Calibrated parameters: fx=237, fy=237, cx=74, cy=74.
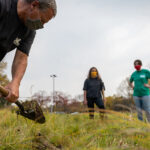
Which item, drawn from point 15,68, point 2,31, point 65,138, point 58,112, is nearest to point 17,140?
point 65,138

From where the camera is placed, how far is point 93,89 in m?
6.25

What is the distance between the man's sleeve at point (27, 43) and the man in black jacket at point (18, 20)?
0.31 ft

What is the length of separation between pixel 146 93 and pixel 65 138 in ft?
11.5

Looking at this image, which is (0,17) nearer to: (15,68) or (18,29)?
(18,29)

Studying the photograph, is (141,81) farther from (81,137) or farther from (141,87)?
(81,137)

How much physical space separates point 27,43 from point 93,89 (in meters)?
3.88

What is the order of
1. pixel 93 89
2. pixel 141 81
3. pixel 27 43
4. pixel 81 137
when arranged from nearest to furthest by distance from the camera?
pixel 81 137 < pixel 27 43 < pixel 141 81 < pixel 93 89

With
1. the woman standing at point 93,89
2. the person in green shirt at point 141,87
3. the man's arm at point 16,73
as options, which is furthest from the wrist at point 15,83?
the woman standing at point 93,89

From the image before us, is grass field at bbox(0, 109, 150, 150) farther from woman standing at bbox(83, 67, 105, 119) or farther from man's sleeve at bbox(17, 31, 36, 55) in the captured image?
woman standing at bbox(83, 67, 105, 119)

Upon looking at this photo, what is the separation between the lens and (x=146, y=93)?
5355 mm

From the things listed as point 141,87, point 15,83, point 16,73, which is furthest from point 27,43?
point 141,87

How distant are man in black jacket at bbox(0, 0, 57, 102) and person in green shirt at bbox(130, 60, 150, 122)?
3611mm

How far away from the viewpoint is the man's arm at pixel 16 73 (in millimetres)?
2280

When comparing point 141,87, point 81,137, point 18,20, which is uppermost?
point 18,20
